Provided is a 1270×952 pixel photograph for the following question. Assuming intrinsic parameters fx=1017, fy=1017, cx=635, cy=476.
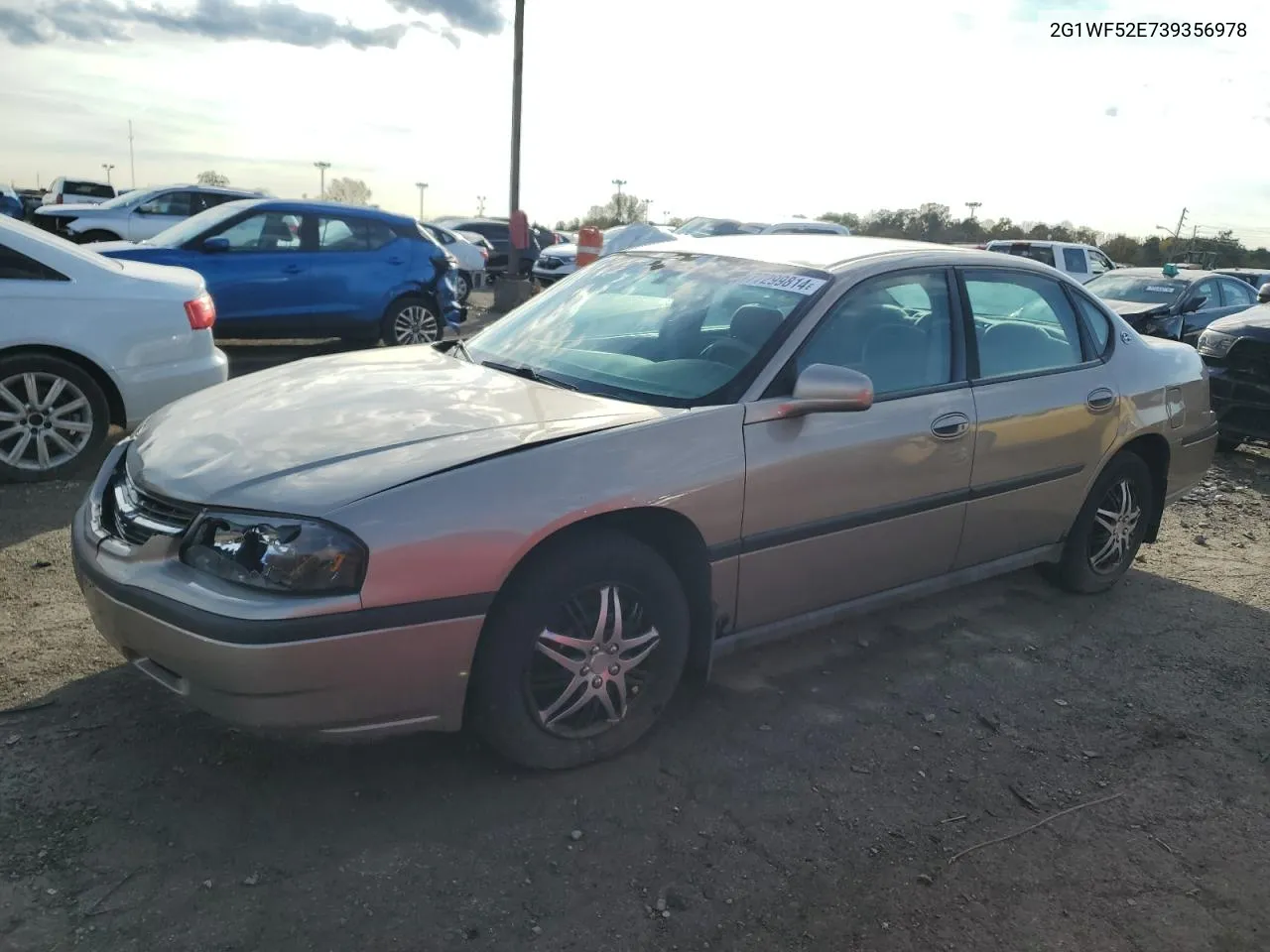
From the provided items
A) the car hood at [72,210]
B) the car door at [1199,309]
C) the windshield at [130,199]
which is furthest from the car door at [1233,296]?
the car hood at [72,210]

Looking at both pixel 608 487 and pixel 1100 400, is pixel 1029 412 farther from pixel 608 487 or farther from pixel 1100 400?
pixel 608 487

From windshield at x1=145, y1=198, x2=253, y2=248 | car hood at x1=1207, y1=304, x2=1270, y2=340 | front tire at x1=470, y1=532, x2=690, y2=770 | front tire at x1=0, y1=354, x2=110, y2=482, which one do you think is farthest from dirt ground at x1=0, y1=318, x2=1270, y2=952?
windshield at x1=145, y1=198, x2=253, y2=248

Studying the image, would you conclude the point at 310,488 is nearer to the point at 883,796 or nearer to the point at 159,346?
the point at 883,796

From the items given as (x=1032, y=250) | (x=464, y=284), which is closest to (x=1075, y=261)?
(x=1032, y=250)

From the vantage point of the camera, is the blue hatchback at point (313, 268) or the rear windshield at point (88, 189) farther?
the rear windshield at point (88, 189)

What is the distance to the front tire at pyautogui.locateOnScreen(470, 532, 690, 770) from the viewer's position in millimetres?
2824

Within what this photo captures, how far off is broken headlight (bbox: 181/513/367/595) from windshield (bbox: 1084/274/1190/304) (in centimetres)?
1240

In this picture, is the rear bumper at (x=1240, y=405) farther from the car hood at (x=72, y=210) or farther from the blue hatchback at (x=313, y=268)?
the car hood at (x=72, y=210)

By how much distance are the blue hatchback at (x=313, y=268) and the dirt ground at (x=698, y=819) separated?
5877mm

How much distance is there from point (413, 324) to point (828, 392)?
7.88 metres

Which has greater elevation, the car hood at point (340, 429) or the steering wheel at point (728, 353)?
the steering wheel at point (728, 353)

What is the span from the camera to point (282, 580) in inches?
101

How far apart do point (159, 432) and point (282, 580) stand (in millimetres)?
1015

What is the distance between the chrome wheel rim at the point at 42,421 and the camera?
5.40m
